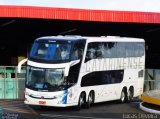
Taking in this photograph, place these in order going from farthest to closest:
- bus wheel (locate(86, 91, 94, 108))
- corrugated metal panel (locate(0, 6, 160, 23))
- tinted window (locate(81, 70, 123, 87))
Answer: corrugated metal panel (locate(0, 6, 160, 23))
bus wheel (locate(86, 91, 94, 108))
tinted window (locate(81, 70, 123, 87))

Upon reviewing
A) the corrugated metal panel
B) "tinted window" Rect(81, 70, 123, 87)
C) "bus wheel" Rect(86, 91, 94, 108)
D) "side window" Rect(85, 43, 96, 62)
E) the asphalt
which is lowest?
the asphalt

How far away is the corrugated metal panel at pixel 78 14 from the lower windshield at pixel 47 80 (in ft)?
33.8

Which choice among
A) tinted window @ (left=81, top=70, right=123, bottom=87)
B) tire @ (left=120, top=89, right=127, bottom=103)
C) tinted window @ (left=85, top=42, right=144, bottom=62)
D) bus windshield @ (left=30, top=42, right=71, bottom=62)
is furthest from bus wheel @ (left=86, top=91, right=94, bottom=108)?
tire @ (left=120, top=89, right=127, bottom=103)

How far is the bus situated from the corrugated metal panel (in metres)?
7.67

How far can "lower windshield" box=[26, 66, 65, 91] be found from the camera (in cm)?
2323

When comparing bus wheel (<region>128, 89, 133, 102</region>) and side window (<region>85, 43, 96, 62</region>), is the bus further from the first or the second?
bus wheel (<region>128, 89, 133, 102</region>)

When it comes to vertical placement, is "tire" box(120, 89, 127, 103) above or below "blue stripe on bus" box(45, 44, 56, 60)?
below

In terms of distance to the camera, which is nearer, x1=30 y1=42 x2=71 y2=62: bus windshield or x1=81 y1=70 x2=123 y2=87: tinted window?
x1=30 y1=42 x2=71 y2=62: bus windshield

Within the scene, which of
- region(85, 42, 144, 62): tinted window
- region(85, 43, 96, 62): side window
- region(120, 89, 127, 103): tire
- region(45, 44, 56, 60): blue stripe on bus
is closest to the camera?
region(45, 44, 56, 60): blue stripe on bus

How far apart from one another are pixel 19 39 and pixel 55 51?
28326mm

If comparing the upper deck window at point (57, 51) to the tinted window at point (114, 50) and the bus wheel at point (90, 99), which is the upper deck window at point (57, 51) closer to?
the tinted window at point (114, 50)

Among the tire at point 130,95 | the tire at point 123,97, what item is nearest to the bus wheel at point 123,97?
the tire at point 123,97

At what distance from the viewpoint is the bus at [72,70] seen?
23.3 m

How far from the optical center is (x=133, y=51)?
2889 centimetres
